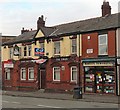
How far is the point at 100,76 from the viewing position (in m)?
32.6

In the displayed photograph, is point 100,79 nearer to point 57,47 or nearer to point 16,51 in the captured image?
point 57,47

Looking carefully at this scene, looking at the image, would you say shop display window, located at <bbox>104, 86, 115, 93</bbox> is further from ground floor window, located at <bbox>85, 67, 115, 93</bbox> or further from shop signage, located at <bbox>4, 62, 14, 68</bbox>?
shop signage, located at <bbox>4, 62, 14, 68</bbox>

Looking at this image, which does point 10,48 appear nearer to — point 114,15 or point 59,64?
point 59,64

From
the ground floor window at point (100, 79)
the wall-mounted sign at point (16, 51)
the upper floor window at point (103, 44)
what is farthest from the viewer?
the wall-mounted sign at point (16, 51)

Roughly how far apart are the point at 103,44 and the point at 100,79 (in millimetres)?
3209

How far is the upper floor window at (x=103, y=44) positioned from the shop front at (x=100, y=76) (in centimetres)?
83

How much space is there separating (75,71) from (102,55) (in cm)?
412

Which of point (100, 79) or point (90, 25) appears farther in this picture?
point (90, 25)

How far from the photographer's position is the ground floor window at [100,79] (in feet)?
104

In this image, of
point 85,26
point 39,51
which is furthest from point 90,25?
point 39,51

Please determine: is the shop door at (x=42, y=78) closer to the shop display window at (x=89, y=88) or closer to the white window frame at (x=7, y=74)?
the shop display window at (x=89, y=88)

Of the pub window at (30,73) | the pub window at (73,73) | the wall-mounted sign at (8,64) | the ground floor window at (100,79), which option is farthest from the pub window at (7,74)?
the ground floor window at (100,79)

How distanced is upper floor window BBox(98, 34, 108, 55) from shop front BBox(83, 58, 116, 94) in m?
0.83

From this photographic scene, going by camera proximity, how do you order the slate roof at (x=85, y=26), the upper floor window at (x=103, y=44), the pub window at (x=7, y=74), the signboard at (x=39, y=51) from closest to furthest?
the upper floor window at (x=103, y=44)
the slate roof at (x=85, y=26)
the signboard at (x=39, y=51)
the pub window at (x=7, y=74)
